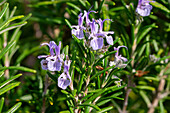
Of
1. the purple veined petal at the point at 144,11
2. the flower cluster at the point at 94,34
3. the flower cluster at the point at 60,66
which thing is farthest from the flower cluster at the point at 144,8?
the flower cluster at the point at 60,66

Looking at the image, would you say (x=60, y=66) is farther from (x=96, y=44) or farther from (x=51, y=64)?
(x=96, y=44)

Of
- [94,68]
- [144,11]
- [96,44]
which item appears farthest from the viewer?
[144,11]

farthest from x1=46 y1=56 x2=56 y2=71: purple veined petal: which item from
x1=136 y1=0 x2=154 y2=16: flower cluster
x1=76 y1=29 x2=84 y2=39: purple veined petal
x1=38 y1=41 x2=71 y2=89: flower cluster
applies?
x1=136 y1=0 x2=154 y2=16: flower cluster

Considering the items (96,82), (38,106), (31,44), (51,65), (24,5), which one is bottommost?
(38,106)

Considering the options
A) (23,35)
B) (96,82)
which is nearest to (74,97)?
(96,82)

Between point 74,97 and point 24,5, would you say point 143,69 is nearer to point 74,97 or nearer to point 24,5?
point 74,97

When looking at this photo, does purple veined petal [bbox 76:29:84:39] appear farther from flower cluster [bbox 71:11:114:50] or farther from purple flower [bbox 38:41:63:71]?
purple flower [bbox 38:41:63:71]

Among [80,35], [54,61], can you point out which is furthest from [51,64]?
[80,35]

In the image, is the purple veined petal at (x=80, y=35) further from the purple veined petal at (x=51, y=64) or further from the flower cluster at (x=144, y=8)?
the flower cluster at (x=144, y=8)
